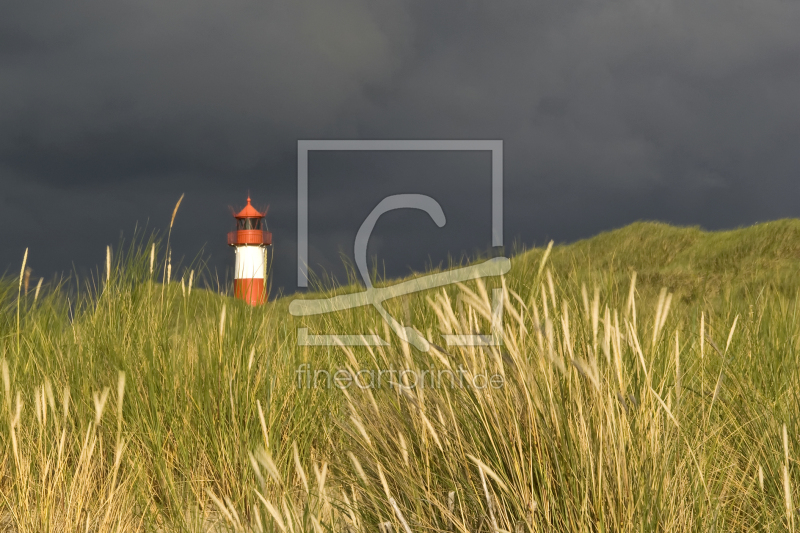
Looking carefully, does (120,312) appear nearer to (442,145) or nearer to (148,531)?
(148,531)

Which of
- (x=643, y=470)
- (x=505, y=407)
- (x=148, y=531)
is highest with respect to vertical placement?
(x=505, y=407)

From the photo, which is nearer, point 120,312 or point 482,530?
point 482,530

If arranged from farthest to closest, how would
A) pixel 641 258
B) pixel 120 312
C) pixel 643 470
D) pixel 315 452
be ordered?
pixel 641 258 < pixel 120 312 < pixel 315 452 < pixel 643 470

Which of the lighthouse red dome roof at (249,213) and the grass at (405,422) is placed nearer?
the grass at (405,422)

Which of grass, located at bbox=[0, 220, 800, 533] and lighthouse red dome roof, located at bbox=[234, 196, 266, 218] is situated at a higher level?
Answer: lighthouse red dome roof, located at bbox=[234, 196, 266, 218]

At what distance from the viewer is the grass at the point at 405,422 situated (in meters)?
1.77

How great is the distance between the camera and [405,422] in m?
2.30

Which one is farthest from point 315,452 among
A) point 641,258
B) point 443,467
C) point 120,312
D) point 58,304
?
point 641,258

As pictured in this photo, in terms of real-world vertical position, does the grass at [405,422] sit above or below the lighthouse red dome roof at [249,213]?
below

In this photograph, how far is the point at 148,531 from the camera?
8.03 ft

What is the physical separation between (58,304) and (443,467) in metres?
3.41

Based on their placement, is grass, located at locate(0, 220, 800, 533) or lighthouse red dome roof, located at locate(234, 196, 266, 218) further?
lighthouse red dome roof, located at locate(234, 196, 266, 218)

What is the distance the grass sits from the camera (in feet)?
5.80

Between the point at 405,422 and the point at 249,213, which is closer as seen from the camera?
the point at 405,422
